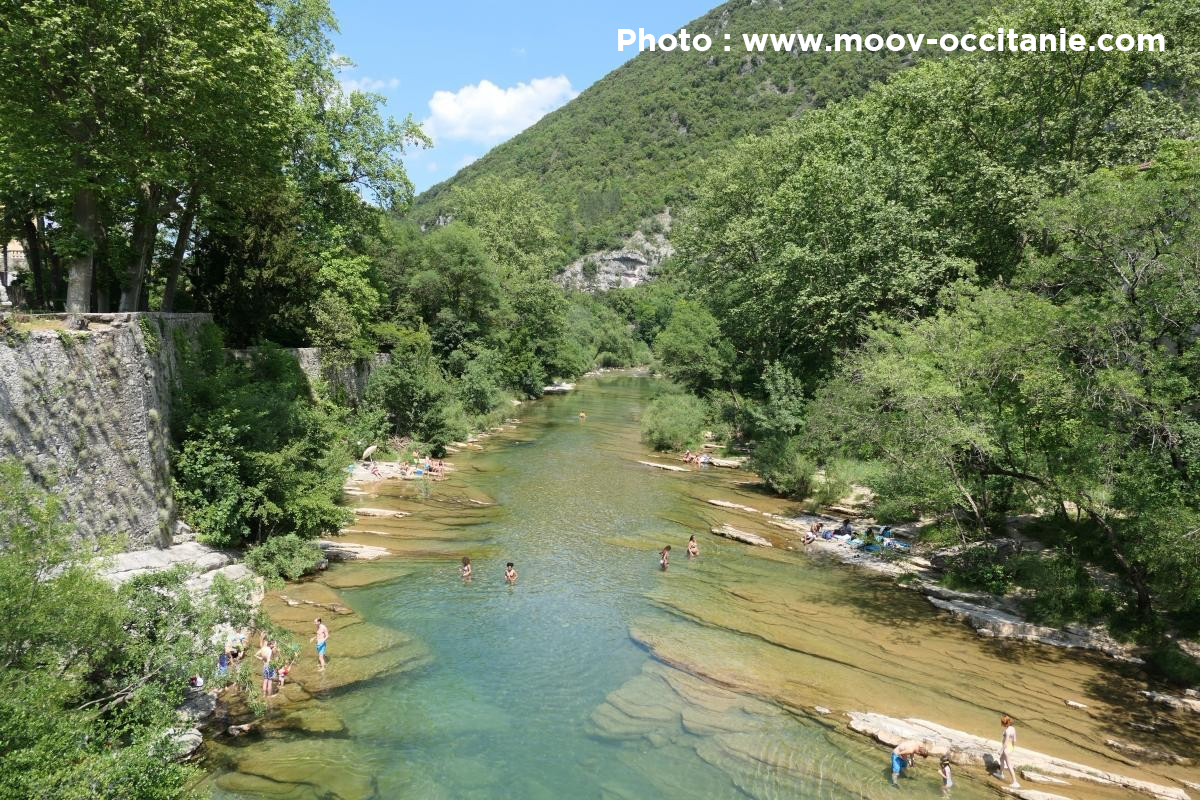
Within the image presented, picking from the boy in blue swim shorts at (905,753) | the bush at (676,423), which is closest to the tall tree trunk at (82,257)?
the boy in blue swim shorts at (905,753)

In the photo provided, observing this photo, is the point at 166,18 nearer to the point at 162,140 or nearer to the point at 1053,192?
the point at 162,140

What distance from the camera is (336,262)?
120 ft

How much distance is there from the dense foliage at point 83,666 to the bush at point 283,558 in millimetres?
6349

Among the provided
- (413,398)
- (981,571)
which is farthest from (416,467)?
(981,571)

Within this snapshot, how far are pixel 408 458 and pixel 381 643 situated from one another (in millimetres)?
20529

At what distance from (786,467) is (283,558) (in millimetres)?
24045

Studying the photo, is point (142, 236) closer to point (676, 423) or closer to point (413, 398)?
point (413, 398)

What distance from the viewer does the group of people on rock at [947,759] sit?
12648 mm

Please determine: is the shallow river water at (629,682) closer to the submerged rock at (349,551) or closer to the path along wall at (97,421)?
the submerged rock at (349,551)

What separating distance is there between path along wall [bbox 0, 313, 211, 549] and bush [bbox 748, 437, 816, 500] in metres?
26.7

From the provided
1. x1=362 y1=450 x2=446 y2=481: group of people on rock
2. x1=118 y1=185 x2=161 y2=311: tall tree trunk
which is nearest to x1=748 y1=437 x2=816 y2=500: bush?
x1=362 y1=450 x2=446 y2=481: group of people on rock

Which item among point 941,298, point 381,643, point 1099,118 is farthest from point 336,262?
point 1099,118

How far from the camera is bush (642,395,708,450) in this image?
45.6 metres

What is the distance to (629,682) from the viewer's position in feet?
52.7
